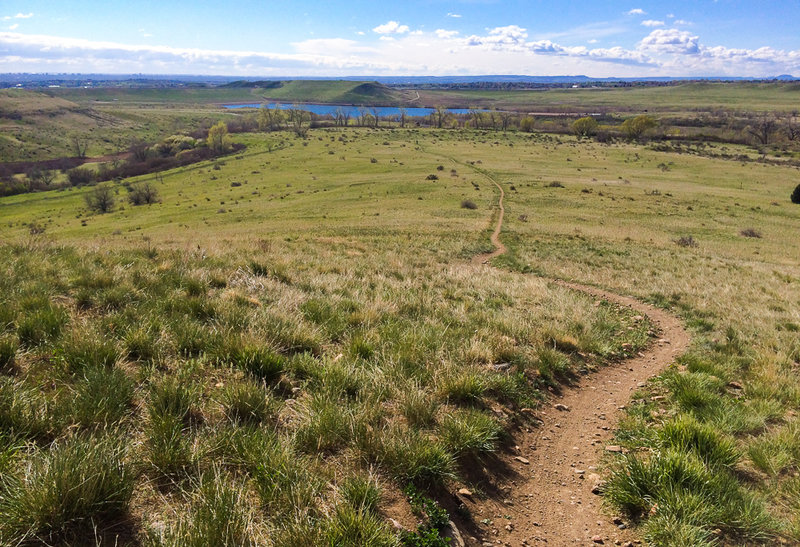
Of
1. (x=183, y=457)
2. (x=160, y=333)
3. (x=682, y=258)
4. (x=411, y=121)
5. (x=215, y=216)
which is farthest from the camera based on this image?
(x=411, y=121)

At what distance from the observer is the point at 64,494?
2.53 metres

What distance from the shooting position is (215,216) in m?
51.7

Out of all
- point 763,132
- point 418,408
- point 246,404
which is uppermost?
point 763,132

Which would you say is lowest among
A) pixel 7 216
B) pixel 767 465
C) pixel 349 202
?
pixel 7 216

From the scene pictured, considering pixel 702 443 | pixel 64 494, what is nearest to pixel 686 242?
pixel 702 443

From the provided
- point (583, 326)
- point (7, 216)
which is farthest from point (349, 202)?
point (7, 216)

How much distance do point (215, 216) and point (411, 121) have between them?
14729 cm

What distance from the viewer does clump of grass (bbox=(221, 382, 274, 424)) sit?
402cm

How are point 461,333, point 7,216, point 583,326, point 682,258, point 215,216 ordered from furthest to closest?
point 7,216, point 215,216, point 682,258, point 583,326, point 461,333

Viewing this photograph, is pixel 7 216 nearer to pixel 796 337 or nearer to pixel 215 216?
pixel 215 216

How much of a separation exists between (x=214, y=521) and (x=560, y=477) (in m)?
3.62

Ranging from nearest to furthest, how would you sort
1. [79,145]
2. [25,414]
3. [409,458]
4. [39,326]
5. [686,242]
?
1. [25,414]
2. [409,458]
3. [39,326]
4. [686,242]
5. [79,145]

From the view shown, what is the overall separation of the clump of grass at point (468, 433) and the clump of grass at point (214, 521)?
81.0 inches

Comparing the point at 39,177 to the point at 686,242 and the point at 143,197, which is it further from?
the point at 686,242
